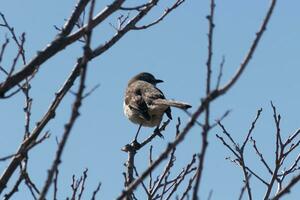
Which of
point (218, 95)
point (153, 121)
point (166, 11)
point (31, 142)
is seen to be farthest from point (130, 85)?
point (218, 95)

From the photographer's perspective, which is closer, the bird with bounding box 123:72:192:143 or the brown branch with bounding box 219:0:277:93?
the brown branch with bounding box 219:0:277:93

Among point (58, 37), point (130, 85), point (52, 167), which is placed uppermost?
point (130, 85)

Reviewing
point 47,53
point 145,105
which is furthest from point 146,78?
point 47,53

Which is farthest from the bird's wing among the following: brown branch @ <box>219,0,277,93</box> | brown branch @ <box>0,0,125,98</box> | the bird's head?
brown branch @ <box>219,0,277,93</box>

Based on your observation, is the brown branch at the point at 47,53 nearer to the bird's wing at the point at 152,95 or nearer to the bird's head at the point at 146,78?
the bird's wing at the point at 152,95

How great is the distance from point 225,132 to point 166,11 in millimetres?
2118

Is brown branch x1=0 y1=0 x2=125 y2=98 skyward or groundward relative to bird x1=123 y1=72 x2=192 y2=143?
groundward

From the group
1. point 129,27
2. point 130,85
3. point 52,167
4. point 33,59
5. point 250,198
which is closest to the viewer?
point 52,167

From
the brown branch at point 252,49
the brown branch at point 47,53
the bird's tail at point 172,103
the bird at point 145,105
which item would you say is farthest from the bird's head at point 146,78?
the brown branch at point 252,49

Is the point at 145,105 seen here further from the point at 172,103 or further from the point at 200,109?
the point at 200,109

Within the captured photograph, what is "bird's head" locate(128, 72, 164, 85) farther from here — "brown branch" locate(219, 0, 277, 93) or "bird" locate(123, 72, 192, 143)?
"brown branch" locate(219, 0, 277, 93)

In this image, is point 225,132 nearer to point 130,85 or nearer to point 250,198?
point 250,198

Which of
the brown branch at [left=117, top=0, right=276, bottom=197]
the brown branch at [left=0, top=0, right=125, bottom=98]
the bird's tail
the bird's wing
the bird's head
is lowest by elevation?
the brown branch at [left=117, top=0, right=276, bottom=197]

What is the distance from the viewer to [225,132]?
22.5 feet
